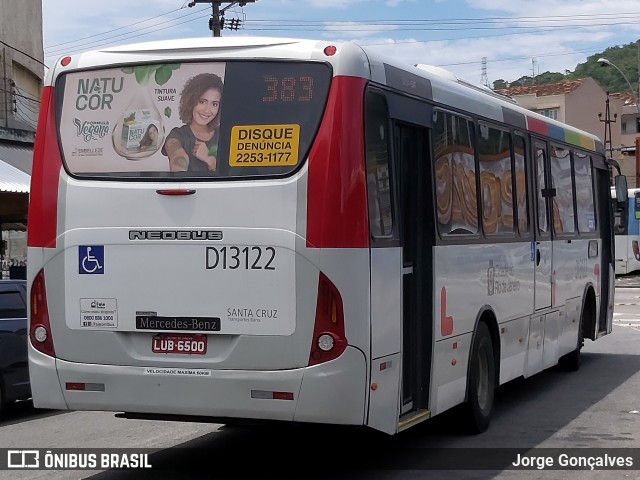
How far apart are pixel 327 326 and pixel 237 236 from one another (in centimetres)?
91

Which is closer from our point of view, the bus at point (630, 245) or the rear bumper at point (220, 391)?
the rear bumper at point (220, 391)

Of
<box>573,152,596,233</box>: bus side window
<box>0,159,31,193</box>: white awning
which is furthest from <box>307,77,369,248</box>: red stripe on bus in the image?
<box>0,159,31,193</box>: white awning

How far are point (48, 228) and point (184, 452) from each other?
2672 millimetres

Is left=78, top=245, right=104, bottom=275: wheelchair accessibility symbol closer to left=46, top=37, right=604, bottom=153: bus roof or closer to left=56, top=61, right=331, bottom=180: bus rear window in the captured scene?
left=56, top=61, right=331, bottom=180: bus rear window

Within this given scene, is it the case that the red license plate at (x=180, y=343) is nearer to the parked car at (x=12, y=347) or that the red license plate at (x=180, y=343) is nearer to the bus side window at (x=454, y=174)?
the bus side window at (x=454, y=174)

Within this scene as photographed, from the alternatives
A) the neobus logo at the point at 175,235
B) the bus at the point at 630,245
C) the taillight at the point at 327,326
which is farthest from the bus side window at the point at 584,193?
the bus at the point at 630,245

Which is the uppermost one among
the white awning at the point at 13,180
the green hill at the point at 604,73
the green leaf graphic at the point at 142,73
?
the green hill at the point at 604,73

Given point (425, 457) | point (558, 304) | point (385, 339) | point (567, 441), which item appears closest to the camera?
point (385, 339)

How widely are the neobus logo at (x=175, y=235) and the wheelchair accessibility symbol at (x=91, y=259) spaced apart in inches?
11.0

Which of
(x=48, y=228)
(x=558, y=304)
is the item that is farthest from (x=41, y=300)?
(x=558, y=304)

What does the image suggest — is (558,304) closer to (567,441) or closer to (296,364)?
(567,441)

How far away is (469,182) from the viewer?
10078 mm

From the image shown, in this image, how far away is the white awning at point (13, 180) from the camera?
19938mm

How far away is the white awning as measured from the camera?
19938mm
